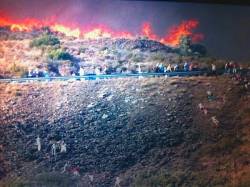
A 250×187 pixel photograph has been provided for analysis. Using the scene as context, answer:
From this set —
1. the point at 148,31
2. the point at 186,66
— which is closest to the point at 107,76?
the point at 148,31

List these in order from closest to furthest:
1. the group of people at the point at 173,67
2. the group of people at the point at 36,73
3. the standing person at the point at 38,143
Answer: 1. the standing person at the point at 38,143
2. the group of people at the point at 36,73
3. the group of people at the point at 173,67

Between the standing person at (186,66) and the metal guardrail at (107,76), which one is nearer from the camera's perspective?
the metal guardrail at (107,76)

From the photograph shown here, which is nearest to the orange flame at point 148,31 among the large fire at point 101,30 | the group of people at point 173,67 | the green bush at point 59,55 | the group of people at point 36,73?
the large fire at point 101,30

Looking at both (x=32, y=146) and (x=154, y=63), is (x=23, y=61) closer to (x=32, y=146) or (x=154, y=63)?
(x=32, y=146)

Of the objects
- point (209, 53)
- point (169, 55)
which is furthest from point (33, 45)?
point (209, 53)

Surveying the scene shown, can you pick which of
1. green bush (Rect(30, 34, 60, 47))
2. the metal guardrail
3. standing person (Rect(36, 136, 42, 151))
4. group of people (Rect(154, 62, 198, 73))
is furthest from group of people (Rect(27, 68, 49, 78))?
group of people (Rect(154, 62, 198, 73))

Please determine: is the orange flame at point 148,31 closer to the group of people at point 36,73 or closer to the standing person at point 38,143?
the group of people at point 36,73

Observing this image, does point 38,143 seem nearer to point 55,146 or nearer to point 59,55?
point 55,146
